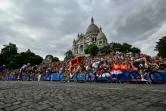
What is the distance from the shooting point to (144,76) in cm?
1115

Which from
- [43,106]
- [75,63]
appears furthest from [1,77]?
[43,106]

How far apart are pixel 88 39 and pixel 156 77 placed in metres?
122

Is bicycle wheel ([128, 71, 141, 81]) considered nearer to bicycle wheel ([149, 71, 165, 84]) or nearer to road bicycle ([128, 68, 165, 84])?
road bicycle ([128, 68, 165, 84])

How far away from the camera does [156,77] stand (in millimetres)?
10719

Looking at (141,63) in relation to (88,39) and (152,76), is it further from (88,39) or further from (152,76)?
(88,39)

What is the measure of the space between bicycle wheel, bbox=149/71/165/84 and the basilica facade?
108 meters

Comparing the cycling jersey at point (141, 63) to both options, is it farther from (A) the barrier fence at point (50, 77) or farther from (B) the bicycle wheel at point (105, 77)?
(B) the bicycle wheel at point (105, 77)

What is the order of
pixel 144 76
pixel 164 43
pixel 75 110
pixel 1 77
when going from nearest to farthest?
pixel 75 110
pixel 144 76
pixel 1 77
pixel 164 43

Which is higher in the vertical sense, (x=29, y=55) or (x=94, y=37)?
(x=94, y=37)

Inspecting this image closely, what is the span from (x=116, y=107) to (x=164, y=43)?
215 ft

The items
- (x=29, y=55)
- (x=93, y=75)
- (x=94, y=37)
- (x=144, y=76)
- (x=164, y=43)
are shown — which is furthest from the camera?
(x=94, y=37)

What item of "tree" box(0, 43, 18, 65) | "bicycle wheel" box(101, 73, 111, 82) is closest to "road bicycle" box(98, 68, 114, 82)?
"bicycle wheel" box(101, 73, 111, 82)

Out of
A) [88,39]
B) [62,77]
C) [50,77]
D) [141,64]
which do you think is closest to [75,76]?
[62,77]

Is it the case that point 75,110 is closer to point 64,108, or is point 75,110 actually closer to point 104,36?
point 64,108
